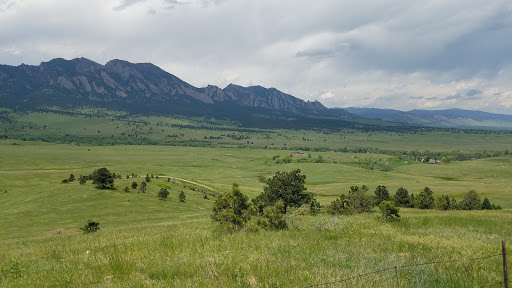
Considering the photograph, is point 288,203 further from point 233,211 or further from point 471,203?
point 471,203

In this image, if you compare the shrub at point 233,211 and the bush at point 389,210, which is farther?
the bush at point 389,210

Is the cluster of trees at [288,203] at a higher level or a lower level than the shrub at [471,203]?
higher

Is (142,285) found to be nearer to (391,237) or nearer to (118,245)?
(118,245)

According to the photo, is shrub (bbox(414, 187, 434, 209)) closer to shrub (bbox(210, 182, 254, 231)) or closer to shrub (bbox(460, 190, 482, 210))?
shrub (bbox(460, 190, 482, 210))

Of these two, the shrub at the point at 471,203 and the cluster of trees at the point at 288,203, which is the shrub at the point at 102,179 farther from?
the shrub at the point at 471,203

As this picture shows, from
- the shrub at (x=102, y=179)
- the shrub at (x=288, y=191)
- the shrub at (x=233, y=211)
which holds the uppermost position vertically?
the shrub at (x=233, y=211)

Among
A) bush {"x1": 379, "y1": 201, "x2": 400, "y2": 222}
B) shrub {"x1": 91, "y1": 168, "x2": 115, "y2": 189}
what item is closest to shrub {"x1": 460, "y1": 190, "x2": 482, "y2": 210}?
bush {"x1": 379, "y1": 201, "x2": 400, "y2": 222}

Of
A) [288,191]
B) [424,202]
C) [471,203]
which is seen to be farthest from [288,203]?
[471,203]

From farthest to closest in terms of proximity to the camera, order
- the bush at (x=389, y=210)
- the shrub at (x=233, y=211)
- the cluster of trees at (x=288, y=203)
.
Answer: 1. the bush at (x=389, y=210)
2. the cluster of trees at (x=288, y=203)
3. the shrub at (x=233, y=211)

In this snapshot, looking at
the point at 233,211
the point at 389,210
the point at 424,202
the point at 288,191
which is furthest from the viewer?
the point at 424,202

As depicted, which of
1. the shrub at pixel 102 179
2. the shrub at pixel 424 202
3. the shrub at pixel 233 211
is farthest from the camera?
the shrub at pixel 102 179

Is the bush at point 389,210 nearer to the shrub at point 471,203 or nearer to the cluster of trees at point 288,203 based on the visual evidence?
the cluster of trees at point 288,203

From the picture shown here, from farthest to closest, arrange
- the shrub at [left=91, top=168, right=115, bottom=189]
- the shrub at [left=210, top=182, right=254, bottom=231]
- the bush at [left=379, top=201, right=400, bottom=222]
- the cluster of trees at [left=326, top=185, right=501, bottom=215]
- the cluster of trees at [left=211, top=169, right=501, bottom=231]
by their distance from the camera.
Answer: the shrub at [left=91, top=168, right=115, bottom=189], the cluster of trees at [left=326, top=185, right=501, bottom=215], the bush at [left=379, top=201, right=400, bottom=222], the cluster of trees at [left=211, top=169, right=501, bottom=231], the shrub at [left=210, top=182, right=254, bottom=231]

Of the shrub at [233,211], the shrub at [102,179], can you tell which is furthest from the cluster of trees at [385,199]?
the shrub at [102,179]
